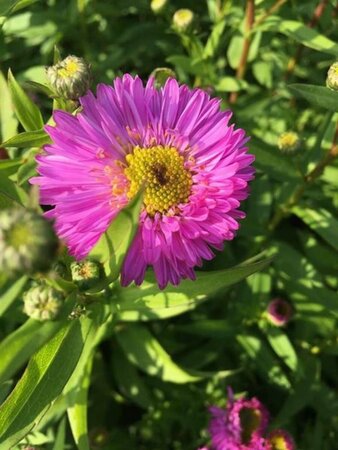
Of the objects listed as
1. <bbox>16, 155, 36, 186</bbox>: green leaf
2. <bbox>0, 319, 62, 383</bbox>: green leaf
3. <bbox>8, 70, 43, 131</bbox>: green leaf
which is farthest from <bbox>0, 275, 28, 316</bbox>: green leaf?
<bbox>8, 70, 43, 131</bbox>: green leaf

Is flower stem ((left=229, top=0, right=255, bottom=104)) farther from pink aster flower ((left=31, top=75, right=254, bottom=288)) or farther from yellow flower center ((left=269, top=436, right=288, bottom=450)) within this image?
yellow flower center ((left=269, top=436, right=288, bottom=450))

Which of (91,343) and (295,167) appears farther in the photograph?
(295,167)

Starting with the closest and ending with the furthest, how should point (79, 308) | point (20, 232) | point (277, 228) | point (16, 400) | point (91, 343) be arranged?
1. point (20, 232)
2. point (16, 400)
3. point (79, 308)
4. point (91, 343)
5. point (277, 228)

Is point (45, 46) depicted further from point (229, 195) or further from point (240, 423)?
point (240, 423)

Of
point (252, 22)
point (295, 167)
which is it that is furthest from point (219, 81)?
point (295, 167)

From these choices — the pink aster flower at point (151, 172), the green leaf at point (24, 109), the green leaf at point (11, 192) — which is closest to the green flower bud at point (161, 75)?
the pink aster flower at point (151, 172)

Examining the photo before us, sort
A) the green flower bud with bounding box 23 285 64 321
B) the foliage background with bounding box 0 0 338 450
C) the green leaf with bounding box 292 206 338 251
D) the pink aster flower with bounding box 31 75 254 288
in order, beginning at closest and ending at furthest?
the green flower bud with bounding box 23 285 64 321, the pink aster flower with bounding box 31 75 254 288, the green leaf with bounding box 292 206 338 251, the foliage background with bounding box 0 0 338 450

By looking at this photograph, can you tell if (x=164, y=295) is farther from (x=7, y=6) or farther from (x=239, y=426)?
(x=7, y=6)
